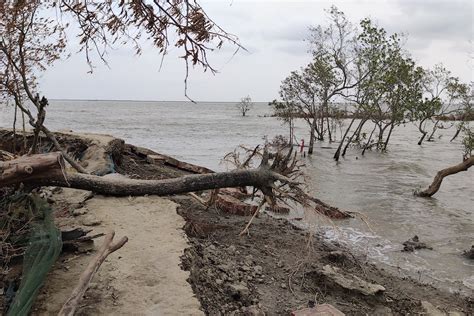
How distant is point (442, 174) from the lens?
43.6 ft

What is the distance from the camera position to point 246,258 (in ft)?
19.8

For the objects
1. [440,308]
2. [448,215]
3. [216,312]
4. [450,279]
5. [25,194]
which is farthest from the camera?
[448,215]

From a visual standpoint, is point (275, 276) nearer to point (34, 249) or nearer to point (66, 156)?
point (34, 249)

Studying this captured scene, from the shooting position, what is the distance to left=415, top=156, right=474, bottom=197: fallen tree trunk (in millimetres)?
11789

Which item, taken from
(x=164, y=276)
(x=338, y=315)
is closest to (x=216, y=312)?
(x=164, y=276)

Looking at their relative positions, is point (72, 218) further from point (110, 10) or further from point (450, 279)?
point (450, 279)

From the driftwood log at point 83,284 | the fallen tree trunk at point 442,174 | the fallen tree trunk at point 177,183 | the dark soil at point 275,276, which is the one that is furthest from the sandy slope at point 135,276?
the fallen tree trunk at point 442,174

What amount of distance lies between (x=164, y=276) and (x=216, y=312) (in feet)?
2.05

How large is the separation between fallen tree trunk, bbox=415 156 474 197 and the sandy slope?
9.01 metres

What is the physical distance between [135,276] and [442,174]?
11548 mm

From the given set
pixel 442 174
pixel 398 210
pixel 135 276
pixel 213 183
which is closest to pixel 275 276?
pixel 213 183

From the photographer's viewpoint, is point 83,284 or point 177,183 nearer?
point 83,284

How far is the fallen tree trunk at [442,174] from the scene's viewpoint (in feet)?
38.7

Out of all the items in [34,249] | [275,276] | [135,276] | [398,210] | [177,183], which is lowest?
[398,210]
